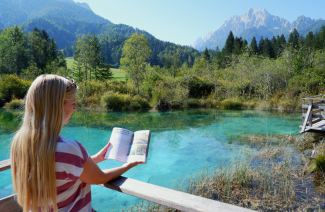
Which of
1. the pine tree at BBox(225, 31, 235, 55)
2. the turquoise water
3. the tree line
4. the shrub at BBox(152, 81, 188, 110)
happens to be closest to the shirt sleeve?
the turquoise water

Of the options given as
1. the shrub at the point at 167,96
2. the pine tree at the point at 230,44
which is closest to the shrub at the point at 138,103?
the shrub at the point at 167,96

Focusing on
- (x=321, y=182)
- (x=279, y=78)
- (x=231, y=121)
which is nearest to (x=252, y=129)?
(x=231, y=121)

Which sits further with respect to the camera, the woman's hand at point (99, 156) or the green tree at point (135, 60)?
the green tree at point (135, 60)

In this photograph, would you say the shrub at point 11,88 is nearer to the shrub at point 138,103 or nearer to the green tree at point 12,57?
the shrub at point 138,103

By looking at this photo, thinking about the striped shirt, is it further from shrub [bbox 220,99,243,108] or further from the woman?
shrub [bbox 220,99,243,108]

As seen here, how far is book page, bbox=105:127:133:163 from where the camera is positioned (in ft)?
4.10

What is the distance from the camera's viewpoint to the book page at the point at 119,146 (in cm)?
125

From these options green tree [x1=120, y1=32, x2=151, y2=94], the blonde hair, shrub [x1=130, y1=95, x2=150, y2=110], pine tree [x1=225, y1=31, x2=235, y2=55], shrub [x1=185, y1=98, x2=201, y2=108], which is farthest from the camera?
pine tree [x1=225, y1=31, x2=235, y2=55]

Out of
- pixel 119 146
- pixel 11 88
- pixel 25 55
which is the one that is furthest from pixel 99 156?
pixel 25 55

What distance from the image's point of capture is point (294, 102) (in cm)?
1464

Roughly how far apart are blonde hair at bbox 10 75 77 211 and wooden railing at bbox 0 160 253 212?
36 centimetres

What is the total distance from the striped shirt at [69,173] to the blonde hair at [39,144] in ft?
0.10

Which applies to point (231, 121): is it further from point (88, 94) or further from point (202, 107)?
point (88, 94)

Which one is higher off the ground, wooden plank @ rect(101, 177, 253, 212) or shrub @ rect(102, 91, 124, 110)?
wooden plank @ rect(101, 177, 253, 212)
